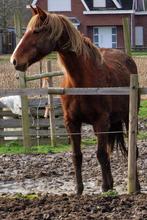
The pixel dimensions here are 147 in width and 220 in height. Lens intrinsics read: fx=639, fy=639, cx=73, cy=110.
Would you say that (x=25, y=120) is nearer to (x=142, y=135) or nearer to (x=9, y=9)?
(x=142, y=135)

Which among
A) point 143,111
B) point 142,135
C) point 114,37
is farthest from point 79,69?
point 114,37

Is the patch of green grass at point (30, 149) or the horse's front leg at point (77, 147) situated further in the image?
the patch of green grass at point (30, 149)

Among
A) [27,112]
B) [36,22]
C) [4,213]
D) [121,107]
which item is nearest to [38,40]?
[36,22]

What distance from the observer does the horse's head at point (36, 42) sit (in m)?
7.43

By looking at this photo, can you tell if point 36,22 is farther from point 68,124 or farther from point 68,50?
point 68,124

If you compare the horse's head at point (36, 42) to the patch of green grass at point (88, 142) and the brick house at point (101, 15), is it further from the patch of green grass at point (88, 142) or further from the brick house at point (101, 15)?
the brick house at point (101, 15)

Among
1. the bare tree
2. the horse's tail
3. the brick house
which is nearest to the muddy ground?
the horse's tail

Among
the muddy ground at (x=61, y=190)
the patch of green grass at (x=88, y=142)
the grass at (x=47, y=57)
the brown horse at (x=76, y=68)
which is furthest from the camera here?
the patch of green grass at (x=88, y=142)

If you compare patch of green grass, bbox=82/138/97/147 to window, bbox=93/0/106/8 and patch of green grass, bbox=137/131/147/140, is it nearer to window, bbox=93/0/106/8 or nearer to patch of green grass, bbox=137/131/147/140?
patch of green grass, bbox=137/131/147/140

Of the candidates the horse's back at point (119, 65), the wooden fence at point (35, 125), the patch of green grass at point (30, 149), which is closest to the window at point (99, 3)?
the wooden fence at point (35, 125)

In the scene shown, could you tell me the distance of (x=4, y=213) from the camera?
638 centimetres

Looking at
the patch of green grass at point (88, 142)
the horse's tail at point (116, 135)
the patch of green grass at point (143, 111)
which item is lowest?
the patch of green grass at point (143, 111)

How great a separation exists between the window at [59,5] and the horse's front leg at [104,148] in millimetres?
50759

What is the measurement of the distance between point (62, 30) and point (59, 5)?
5159 cm
